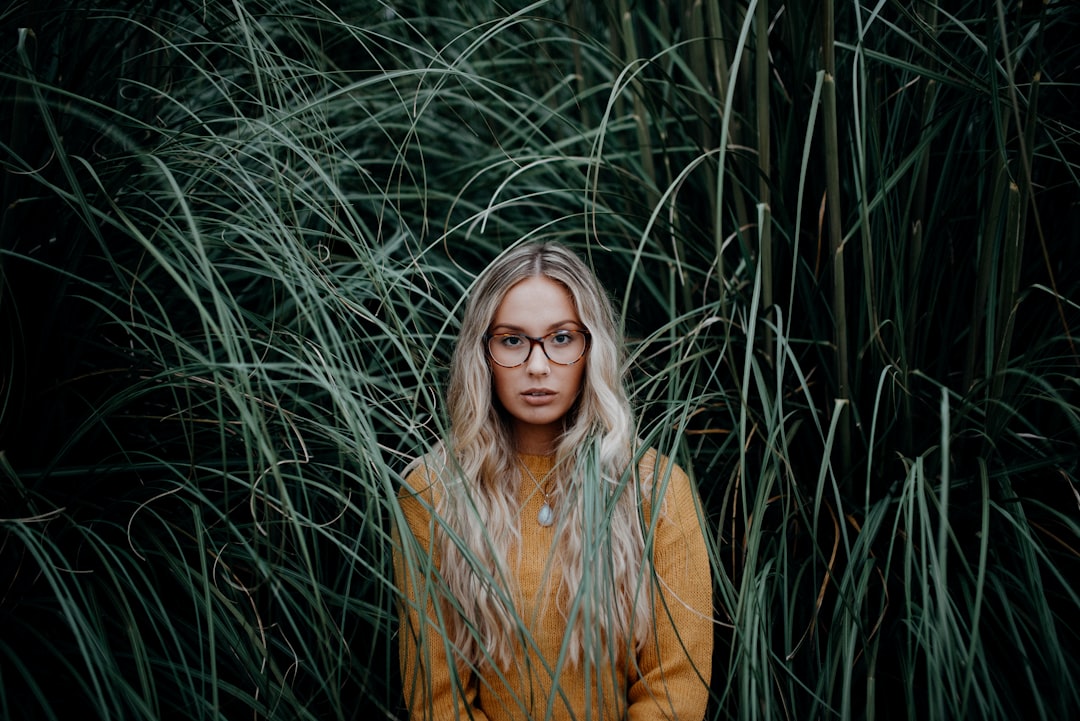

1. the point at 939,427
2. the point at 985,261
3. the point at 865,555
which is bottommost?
Result: the point at 865,555

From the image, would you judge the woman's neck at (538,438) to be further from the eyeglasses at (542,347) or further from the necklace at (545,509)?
the eyeglasses at (542,347)

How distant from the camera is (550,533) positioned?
4.79ft

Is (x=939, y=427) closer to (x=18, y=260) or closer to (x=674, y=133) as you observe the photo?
(x=674, y=133)

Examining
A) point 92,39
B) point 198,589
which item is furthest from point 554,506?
point 92,39

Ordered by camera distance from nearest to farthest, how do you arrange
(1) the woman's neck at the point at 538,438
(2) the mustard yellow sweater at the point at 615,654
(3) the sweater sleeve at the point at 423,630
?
1. (3) the sweater sleeve at the point at 423,630
2. (2) the mustard yellow sweater at the point at 615,654
3. (1) the woman's neck at the point at 538,438

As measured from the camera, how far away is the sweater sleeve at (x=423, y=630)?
128cm

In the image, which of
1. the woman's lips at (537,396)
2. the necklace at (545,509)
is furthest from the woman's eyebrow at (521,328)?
the necklace at (545,509)

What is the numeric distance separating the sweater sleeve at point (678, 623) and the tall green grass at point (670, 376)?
0.06 metres

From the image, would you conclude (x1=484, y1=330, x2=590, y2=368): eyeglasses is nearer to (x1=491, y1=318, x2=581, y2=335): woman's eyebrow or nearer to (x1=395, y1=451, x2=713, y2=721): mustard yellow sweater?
(x1=491, y1=318, x2=581, y2=335): woman's eyebrow

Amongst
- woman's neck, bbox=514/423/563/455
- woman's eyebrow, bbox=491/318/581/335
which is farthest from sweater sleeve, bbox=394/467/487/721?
woman's eyebrow, bbox=491/318/581/335

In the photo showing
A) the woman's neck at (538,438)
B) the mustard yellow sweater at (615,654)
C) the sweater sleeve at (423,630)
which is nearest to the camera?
the sweater sleeve at (423,630)

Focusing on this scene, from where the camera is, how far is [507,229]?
2.30m

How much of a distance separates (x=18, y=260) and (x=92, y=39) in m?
0.61

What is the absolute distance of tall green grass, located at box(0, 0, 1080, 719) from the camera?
1.38 metres
